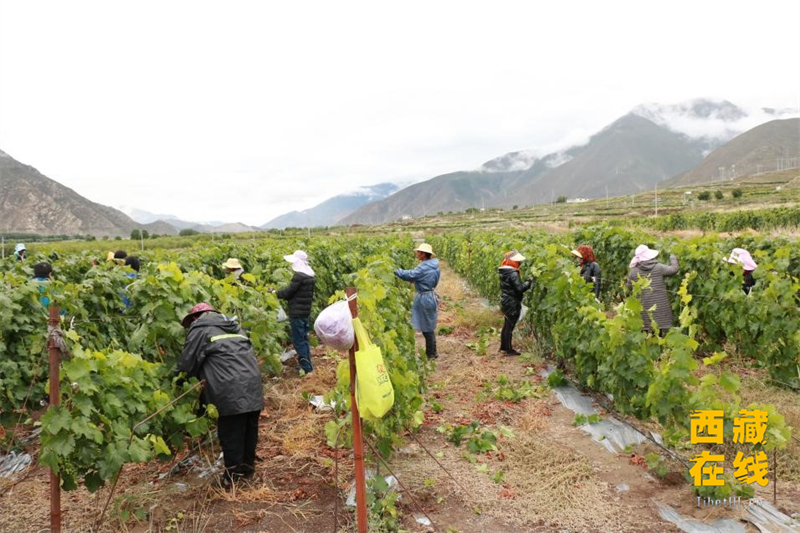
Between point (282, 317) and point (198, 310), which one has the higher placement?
point (198, 310)

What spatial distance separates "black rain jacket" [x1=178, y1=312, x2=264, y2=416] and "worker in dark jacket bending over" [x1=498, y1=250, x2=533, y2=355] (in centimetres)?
471

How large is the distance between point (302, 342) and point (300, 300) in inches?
23.3

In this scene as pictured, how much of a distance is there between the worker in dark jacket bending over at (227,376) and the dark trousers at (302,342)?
2907 millimetres

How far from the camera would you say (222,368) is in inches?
163

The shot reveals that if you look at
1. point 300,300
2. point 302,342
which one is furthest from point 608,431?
point 300,300

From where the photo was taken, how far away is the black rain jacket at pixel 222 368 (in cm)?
410

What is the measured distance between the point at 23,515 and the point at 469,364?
215 inches

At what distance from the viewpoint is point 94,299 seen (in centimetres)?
619

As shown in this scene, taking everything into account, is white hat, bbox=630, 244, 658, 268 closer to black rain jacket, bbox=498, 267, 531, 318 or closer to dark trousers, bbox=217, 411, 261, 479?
black rain jacket, bbox=498, 267, 531, 318

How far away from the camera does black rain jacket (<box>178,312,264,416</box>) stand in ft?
13.5

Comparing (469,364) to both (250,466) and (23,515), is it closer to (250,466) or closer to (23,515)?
(250,466)

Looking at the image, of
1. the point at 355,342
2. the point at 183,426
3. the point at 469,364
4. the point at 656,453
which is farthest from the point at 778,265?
the point at 183,426

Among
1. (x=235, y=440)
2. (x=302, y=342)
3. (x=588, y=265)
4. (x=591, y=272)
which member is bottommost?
(x=235, y=440)

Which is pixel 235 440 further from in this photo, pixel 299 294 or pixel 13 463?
pixel 299 294
